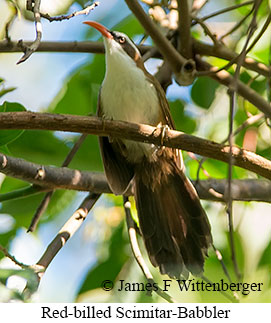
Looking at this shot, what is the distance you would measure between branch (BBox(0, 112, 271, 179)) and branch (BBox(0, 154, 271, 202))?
0.80 metres

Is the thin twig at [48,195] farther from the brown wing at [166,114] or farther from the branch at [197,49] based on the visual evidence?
the branch at [197,49]

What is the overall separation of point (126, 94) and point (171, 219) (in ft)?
2.95

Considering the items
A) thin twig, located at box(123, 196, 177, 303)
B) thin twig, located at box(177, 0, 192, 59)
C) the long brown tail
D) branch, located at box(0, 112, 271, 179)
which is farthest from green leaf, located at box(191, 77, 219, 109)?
branch, located at box(0, 112, 271, 179)

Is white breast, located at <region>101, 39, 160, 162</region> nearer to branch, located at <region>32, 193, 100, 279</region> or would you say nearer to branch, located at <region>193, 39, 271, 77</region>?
branch, located at <region>193, 39, 271, 77</region>

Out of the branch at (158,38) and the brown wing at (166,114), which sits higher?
the branch at (158,38)

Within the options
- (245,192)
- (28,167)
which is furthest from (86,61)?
(245,192)

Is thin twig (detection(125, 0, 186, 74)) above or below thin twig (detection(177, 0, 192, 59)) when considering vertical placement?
below

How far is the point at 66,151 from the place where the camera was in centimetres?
422

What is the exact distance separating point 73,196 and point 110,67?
40.1 inches

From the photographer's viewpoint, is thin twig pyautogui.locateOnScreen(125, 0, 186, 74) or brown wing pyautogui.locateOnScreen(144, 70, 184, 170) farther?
brown wing pyautogui.locateOnScreen(144, 70, 184, 170)

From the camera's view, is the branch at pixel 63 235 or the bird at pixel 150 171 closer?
the branch at pixel 63 235

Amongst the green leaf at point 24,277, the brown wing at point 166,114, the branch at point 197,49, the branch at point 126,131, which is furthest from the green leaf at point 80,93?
the green leaf at point 24,277

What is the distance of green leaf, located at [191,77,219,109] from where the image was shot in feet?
14.6

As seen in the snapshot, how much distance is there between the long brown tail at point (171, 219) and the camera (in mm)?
3732
